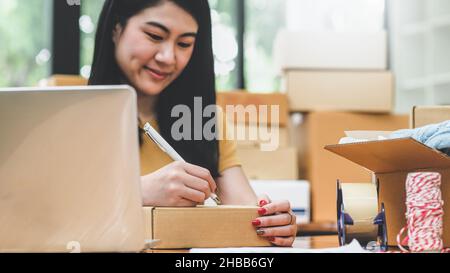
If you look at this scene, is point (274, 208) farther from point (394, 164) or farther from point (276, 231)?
point (394, 164)

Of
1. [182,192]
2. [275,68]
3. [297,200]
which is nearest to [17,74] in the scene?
[275,68]

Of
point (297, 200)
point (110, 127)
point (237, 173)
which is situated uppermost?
point (110, 127)

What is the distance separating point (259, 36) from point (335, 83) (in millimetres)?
578

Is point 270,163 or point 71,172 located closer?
point 71,172

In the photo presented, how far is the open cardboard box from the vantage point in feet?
3.23

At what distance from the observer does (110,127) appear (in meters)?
0.86

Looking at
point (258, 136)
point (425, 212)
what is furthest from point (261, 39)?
point (425, 212)

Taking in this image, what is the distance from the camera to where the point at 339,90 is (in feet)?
9.82

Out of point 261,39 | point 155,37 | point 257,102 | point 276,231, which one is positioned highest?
point 261,39

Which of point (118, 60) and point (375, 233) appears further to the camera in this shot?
point (118, 60)

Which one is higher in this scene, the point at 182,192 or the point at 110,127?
the point at 110,127
